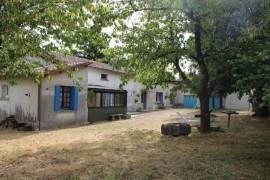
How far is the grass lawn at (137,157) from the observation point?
7277 mm

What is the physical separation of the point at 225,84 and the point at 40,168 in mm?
9468

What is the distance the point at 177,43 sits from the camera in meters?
13.6

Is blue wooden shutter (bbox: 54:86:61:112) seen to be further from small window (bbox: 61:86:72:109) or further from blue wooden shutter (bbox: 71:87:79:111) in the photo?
blue wooden shutter (bbox: 71:87:79:111)

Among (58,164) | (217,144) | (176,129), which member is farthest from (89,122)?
(58,164)

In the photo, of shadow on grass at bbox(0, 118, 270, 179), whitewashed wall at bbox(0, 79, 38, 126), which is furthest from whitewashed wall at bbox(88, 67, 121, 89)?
shadow on grass at bbox(0, 118, 270, 179)

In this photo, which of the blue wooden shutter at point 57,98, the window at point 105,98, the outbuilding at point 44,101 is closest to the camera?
the outbuilding at point 44,101

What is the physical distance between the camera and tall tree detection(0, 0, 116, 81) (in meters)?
6.46

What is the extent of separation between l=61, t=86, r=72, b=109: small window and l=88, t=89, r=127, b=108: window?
6.67 ft

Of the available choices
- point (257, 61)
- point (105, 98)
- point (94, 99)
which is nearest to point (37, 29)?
point (257, 61)

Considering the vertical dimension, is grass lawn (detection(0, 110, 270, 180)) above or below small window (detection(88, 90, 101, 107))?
below

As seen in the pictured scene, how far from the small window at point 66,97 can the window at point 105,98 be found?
203cm

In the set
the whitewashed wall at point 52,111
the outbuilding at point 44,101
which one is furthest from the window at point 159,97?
the outbuilding at point 44,101

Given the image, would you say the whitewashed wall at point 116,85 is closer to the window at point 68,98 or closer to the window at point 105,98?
the window at point 105,98

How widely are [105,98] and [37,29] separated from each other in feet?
50.3
